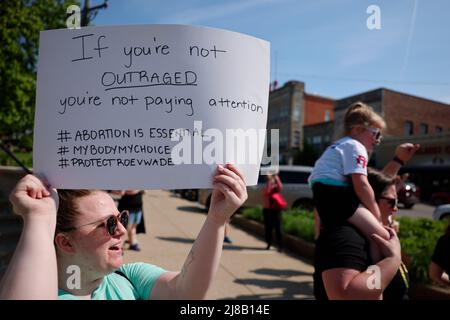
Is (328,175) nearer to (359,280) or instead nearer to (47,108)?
(359,280)

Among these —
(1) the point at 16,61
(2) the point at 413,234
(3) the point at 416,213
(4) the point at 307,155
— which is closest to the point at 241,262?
(2) the point at 413,234

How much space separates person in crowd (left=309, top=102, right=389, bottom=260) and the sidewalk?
1.63 m

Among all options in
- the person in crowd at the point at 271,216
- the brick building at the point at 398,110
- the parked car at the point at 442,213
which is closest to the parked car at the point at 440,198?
the brick building at the point at 398,110

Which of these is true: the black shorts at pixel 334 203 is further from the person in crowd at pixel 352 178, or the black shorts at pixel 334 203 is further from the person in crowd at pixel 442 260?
the person in crowd at pixel 442 260

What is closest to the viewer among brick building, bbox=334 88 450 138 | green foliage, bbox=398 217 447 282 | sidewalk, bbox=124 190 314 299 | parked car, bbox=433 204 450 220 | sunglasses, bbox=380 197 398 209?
sunglasses, bbox=380 197 398 209

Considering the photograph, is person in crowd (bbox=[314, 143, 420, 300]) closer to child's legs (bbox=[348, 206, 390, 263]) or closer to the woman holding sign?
child's legs (bbox=[348, 206, 390, 263])

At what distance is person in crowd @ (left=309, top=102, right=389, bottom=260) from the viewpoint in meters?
1.99

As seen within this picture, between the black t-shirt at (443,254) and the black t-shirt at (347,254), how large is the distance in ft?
2.47

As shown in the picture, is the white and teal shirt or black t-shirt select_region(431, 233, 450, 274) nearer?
the white and teal shirt

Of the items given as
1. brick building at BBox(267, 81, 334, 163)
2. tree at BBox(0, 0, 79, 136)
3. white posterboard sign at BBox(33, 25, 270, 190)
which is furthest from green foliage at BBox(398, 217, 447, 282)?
brick building at BBox(267, 81, 334, 163)

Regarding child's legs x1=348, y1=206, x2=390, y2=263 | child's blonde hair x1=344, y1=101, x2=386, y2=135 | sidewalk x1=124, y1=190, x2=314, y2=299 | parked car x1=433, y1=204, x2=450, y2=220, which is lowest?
sidewalk x1=124, y1=190, x2=314, y2=299

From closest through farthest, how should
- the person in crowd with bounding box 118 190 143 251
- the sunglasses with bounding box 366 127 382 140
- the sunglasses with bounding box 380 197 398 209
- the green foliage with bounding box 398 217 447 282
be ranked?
the sunglasses with bounding box 366 127 382 140, the sunglasses with bounding box 380 197 398 209, the green foliage with bounding box 398 217 447 282, the person in crowd with bounding box 118 190 143 251

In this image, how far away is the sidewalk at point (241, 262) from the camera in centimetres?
512

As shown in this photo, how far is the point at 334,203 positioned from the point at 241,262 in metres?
5.00
